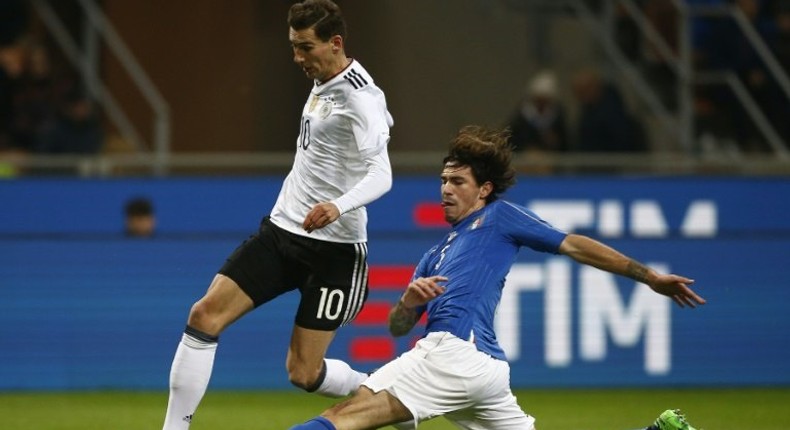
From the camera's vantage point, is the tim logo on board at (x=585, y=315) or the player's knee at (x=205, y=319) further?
the tim logo on board at (x=585, y=315)

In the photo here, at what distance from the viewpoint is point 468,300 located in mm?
5910

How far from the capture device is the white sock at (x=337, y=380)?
23.7ft

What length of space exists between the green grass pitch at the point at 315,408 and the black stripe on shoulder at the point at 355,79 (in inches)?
109

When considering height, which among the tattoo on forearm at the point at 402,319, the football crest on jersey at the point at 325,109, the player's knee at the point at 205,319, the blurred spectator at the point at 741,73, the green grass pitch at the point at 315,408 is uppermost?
the blurred spectator at the point at 741,73

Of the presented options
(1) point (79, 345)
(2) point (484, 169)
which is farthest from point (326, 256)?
(1) point (79, 345)

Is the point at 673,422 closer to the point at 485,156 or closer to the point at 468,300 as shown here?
the point at 468,300

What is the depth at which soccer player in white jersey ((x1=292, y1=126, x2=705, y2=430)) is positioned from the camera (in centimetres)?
570

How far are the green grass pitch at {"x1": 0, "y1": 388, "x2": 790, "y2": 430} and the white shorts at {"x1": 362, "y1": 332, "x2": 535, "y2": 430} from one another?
10.1ft

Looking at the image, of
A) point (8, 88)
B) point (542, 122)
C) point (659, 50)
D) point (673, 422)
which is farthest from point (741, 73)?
point (673, 422)

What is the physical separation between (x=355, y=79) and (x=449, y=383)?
169cm

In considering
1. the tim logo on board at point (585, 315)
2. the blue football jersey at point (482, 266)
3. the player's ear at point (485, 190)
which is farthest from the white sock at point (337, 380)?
the tim logo on board at point (585, 315)

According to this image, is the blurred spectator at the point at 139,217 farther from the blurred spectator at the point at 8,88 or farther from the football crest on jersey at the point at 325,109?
the football crest on jersey at the point at 325,109

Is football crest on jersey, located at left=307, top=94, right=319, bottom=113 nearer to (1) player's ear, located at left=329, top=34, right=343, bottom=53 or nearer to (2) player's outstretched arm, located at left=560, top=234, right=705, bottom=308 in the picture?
(1) player's ear, located at left=329, top=34, right=343, bottom=53

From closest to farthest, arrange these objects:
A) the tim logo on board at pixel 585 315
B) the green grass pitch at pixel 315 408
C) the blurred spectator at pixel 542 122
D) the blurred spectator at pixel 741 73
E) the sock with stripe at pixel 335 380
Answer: the sock with stripe at pixel 335 380, the green grass pitch at pixel 315 408, the tim logo on board at pixel 585 315, the blurred spectator at pixel 542 122, the blurred spectator at pixel 741 73
